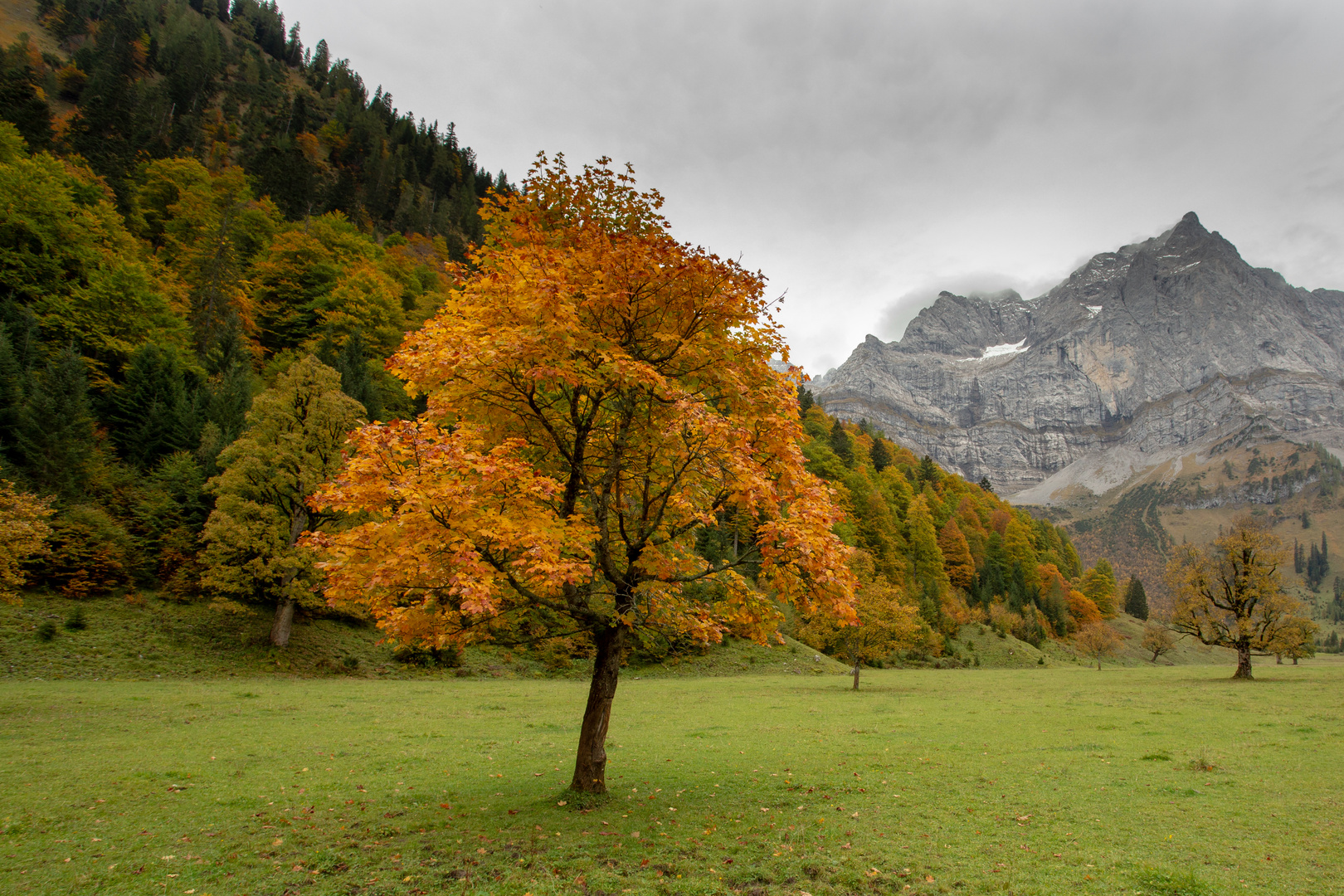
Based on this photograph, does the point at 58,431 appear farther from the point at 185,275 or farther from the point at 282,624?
the point at 185,275

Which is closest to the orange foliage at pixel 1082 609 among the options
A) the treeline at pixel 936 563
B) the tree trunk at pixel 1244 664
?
the treeline at pixel 936 563

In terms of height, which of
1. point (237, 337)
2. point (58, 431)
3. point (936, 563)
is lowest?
point (936, 563)

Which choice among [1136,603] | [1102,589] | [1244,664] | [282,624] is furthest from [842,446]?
[1136,603]

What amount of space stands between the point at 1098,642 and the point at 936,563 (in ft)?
57.0

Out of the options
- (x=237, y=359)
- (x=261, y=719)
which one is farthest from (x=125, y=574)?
(x=237, y=359)

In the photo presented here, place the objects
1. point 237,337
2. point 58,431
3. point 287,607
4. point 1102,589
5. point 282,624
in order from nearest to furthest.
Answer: point 287,607
point 282,624
point 58,431
point 237,337
point 1102,589

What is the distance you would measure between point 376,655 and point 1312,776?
35.8m

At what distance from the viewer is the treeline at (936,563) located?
157ft

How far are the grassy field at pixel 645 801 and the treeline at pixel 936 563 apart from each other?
2277cm

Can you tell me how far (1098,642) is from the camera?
201ft

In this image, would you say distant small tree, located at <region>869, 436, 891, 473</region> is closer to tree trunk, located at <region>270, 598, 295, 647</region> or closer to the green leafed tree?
the green leafed tree

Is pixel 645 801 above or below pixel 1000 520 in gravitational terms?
below

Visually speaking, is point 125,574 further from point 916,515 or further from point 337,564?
point 916,515

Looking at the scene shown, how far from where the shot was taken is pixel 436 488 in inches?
290
